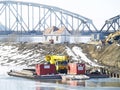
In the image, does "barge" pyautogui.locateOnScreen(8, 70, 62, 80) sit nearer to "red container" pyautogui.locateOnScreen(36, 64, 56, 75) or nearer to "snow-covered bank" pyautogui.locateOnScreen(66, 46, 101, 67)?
"red container" pyautogui.locateOnScreen(36, 64, 56, 75)

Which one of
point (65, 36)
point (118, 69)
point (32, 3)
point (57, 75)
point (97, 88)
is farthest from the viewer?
point (32, 3)

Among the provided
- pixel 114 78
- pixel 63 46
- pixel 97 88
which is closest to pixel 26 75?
pixel 114 78

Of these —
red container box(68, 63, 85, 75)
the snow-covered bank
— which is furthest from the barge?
the snow-covered bank

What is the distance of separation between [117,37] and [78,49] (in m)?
7.14

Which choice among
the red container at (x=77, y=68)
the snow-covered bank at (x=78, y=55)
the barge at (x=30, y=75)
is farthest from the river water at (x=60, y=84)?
the snow-covered bank at (x=78, y=55)

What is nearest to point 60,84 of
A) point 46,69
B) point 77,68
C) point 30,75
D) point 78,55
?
point 77,68

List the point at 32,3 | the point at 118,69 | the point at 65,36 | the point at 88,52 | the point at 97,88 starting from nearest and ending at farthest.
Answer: the point at 97,88 < the point at 118,69 < the point at 88,52 < the point at 65,36 < the point at 32,3

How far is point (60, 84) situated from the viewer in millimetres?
60312

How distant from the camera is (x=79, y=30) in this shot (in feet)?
556

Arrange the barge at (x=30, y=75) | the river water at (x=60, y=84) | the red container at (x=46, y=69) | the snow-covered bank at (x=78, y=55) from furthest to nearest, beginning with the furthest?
the snow-covered bank at (x=78, y=55)
the red container at (x=46, y=69)
the barge at (x=30, y=75)
the river water at (x=60, y=84)

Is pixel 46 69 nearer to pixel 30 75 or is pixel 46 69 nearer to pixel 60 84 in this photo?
pixel 30 75

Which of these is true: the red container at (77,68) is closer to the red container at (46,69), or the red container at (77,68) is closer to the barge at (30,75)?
the red container at (46,69)

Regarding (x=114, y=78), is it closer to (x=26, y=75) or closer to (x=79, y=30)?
(x=26, y=75)

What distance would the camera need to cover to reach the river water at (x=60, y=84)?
185 feet
